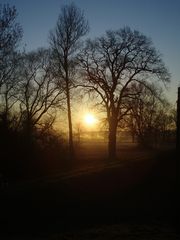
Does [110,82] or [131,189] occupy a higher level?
[110,82]

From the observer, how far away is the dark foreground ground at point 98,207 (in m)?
13.2

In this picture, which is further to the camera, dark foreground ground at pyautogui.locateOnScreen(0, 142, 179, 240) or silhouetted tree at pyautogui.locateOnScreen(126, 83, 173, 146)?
silhouetted tree at pyautogui.locateOnScreen(126, 83, 173, 146)

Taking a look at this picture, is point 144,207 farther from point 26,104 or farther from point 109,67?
point 26,104

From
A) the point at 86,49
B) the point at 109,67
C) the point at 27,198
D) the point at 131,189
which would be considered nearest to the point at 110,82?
the point at 109,67

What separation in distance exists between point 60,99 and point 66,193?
4200 cm

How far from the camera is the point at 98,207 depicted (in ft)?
56.9

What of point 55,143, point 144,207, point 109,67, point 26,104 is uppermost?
point 109,67

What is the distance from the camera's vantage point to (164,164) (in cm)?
2411

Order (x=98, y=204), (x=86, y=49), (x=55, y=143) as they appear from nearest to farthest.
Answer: (x=98, y=204), (x=55, y=143), (x=86, y=49)

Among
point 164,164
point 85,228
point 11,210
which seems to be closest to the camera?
point 85,228

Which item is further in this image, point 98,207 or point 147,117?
point 147,117

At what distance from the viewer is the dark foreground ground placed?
43.3ft

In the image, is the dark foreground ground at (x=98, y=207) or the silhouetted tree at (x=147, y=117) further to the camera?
the silhouetted tree at (x=147, y=117)

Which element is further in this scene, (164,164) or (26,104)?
(26,104)
